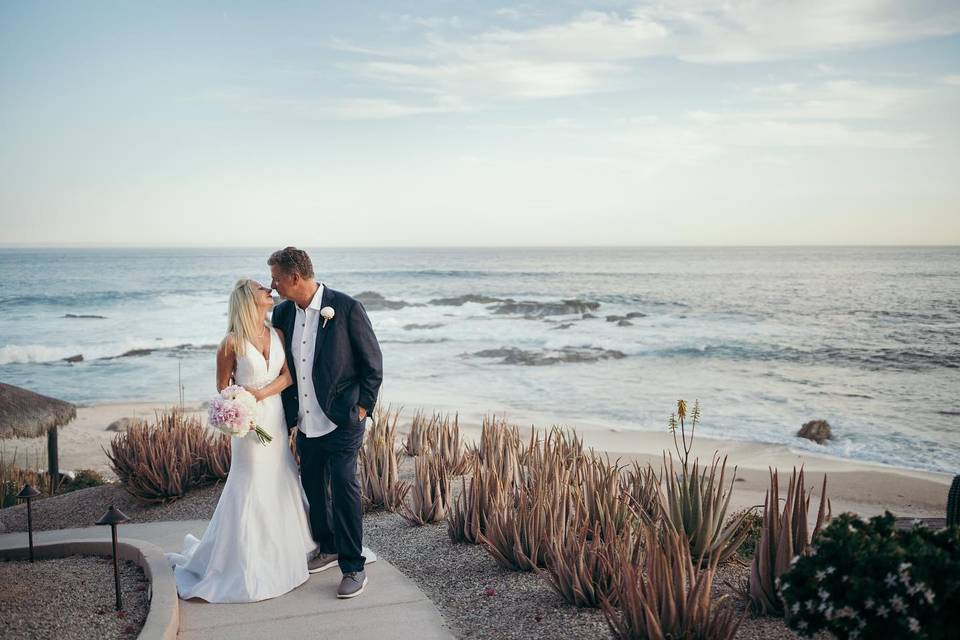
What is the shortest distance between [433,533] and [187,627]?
6.71ft

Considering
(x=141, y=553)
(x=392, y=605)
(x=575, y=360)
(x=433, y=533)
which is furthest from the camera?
(x=575, y=360)

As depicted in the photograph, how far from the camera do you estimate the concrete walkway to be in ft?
12.9

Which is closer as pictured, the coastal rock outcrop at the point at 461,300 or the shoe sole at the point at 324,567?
the shoe sole at the point at 324,567

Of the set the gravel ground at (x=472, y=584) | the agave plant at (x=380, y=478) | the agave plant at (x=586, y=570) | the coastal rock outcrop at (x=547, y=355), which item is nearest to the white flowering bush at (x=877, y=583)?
the gravel ground at (x=472, y=584)

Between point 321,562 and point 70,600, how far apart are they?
1.46m

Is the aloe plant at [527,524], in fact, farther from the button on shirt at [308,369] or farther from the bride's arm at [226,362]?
the bride's arm at [226,362]

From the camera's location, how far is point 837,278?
204 feet

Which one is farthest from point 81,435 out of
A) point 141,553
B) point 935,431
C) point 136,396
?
point 935,431

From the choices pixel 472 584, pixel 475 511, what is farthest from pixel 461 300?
pixel 472 584

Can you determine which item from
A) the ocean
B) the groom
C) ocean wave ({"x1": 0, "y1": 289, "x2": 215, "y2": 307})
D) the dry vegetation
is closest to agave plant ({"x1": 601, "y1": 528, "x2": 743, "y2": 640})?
the dry vegetation

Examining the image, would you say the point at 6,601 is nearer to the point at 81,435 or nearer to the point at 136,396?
the point at 81,435

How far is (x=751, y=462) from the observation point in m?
11.3

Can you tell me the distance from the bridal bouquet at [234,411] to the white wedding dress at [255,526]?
0.11 meters

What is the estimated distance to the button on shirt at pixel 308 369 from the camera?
456 cm
